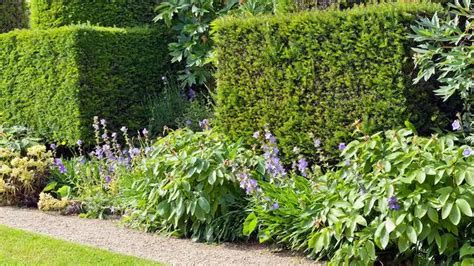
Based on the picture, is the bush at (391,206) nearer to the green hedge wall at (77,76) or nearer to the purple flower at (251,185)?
the purple flower at (251,185)

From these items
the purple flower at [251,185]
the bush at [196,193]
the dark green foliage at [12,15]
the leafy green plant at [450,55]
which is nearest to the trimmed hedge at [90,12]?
the dark green foliage at [12,15]

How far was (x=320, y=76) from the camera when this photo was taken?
5.91 m

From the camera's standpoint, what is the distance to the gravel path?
494 cm

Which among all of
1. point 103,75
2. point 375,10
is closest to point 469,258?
point 375,10

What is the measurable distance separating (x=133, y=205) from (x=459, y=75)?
10.4 ft

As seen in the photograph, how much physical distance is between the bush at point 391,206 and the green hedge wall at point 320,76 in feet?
1.93

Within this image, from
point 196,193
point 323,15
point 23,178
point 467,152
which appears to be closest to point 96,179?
point 23,178

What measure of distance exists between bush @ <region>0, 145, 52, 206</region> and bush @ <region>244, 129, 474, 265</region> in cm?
334

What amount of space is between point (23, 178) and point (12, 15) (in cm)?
511

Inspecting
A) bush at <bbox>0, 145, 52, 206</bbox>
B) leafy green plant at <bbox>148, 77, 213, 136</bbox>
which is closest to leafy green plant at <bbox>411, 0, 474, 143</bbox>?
leafy green plant at <bbox>148, 77, 213, 136</bbox>

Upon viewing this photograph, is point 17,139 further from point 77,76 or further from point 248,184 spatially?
point 248,184

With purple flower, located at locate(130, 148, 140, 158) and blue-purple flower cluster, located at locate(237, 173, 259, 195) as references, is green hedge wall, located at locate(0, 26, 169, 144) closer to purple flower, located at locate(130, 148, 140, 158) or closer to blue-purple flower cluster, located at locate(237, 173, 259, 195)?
purple flower, located at locate(130, 148, 140, 158)

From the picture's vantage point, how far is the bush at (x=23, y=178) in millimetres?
7129

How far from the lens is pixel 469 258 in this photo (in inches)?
162
